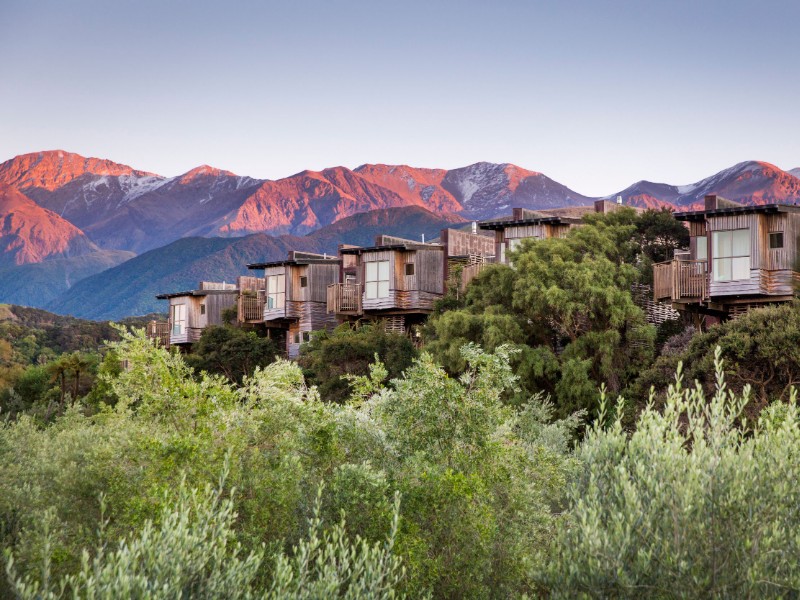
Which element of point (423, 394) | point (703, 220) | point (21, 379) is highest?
point (703, 220)

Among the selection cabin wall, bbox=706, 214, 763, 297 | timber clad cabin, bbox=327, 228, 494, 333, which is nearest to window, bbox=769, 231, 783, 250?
cabin wall, bbox=706, 214, 763, 297

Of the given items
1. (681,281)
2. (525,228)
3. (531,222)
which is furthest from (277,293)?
(681,281)

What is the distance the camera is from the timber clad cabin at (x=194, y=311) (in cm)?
7212

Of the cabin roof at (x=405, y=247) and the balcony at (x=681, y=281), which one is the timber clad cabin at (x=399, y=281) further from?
the balcony at (x=681, y=281)

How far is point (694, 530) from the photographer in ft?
40.2

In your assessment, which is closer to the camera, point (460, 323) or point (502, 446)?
point (502, 446)

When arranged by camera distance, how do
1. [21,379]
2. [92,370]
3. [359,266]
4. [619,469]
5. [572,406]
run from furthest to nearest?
1. [21,379]
2. [92,370]
3. [359,266]
4. [572,406]
5. [619,469]

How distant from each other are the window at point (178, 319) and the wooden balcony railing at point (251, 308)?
780cm

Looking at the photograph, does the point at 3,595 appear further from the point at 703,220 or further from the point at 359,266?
the point at 359,266

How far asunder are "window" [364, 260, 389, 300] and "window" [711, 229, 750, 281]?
63.2 feet

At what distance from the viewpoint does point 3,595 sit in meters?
15.9

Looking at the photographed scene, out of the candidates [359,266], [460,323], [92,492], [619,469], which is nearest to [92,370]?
[359,266]

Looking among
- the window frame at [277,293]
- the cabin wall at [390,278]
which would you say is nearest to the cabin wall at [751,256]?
the cabin wall at [390,278]

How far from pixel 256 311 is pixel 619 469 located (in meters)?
55.1
